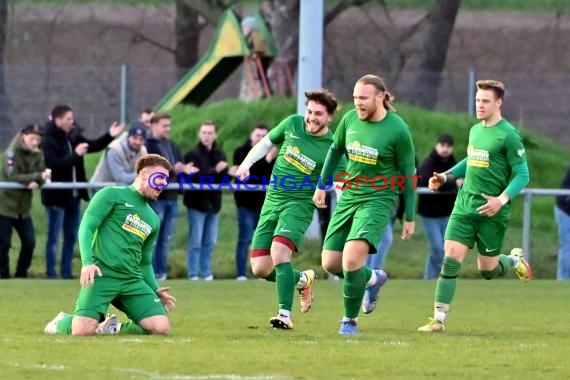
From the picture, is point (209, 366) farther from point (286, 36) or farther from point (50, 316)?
point (286, 36)

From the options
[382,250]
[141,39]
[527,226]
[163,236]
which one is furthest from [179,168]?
[141,39]

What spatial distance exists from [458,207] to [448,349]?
2.14 meters

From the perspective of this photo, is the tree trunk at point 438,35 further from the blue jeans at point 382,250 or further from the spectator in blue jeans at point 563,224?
the blue jeans at point 382,250

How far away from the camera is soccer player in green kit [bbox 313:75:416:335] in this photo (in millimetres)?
12266

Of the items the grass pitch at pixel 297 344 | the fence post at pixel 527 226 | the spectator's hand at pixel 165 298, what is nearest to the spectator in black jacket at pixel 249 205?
the grass pitch at pixel 297 344

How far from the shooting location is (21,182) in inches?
733

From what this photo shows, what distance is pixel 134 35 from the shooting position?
36.2 m

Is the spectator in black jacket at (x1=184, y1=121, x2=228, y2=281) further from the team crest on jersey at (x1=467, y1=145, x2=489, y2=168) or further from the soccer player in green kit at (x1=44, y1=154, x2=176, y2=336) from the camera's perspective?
the soccer player in green kit at (x1=44, y1=154, x2=176, y2=336)

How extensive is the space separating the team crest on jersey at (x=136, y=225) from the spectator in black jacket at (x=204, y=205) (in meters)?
7.64

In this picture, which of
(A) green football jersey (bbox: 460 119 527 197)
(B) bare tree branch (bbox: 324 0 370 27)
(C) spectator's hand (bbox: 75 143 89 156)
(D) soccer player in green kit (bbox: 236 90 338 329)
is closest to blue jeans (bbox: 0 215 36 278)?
(C) spectator's hand (bbox: 75 143 89 156)

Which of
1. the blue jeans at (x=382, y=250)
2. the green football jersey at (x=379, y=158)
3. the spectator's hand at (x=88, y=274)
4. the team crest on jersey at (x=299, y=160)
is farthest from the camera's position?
the blue jeans at (x=382, y=250)

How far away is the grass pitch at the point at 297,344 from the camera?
Result: 9883mm

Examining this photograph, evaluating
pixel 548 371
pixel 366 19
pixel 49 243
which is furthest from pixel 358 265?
pixel 366 19

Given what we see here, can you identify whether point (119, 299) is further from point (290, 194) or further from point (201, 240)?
point (201, 240)
